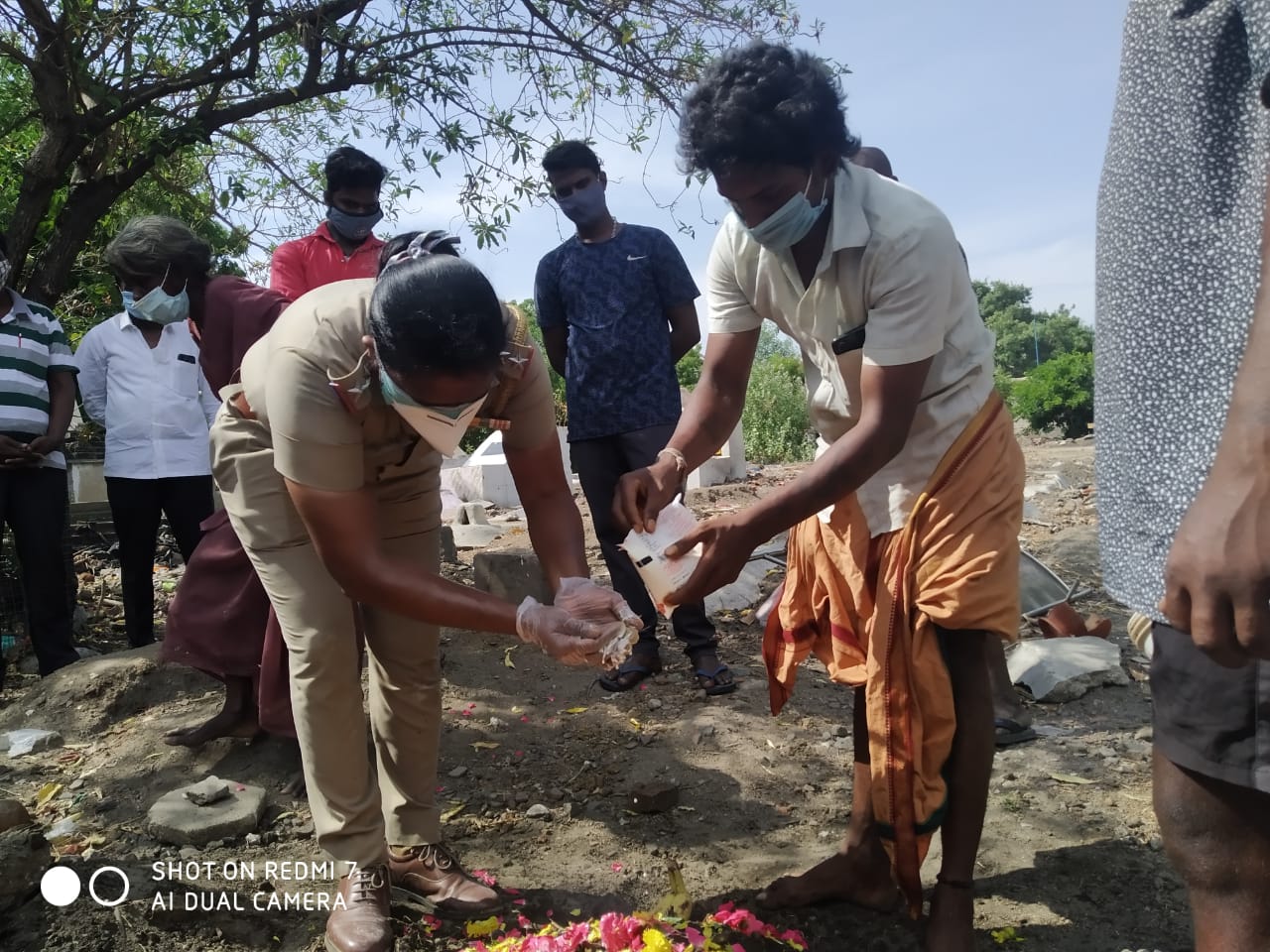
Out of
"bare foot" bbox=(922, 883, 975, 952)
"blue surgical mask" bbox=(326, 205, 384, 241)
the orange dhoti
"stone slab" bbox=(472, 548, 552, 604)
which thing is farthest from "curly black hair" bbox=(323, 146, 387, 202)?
"bare foot" bbox=(922, 883, 975, 952)

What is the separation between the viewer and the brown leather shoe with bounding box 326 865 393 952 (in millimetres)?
2242

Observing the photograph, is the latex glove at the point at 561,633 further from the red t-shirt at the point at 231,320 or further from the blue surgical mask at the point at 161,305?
the blue surgical mask at the point at 161,305

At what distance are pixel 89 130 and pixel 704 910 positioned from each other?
16.4 ft

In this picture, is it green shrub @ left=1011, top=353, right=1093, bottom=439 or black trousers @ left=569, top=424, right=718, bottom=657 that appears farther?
green shrub @ left=1011, top=353, right=1093, bottom=439

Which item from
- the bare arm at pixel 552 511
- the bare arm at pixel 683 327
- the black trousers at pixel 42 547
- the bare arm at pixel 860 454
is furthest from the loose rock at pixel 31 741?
the bare arm at pixel 860 454

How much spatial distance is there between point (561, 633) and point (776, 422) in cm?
1281

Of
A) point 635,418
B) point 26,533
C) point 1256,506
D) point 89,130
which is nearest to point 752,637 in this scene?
point 635,418

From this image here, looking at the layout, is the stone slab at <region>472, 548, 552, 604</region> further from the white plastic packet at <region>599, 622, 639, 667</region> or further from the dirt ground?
the white plastic packet at <region>599, 622, 639, 667</region>

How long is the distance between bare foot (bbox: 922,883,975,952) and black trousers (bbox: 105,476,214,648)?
11.8 feet

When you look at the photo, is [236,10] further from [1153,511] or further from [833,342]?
[1153,511]

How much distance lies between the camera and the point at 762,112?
2.03m

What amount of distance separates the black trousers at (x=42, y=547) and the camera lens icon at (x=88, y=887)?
89.5 inches

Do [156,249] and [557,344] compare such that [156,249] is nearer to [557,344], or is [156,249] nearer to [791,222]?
[557,344]

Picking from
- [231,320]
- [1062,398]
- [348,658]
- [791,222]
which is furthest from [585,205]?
[1062,398]
